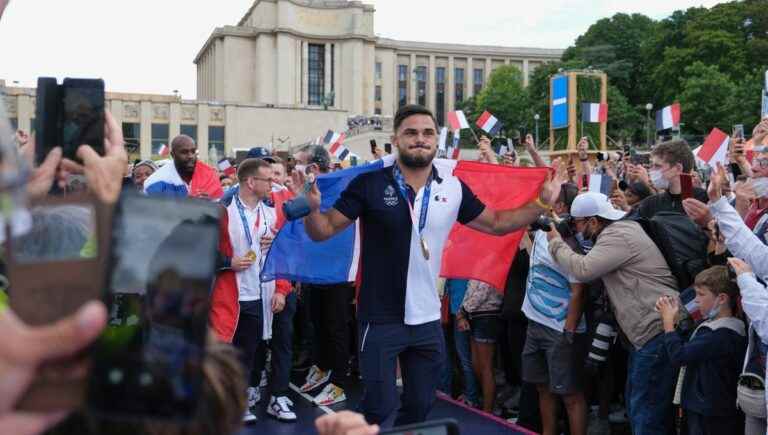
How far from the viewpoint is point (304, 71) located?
97.1 metres

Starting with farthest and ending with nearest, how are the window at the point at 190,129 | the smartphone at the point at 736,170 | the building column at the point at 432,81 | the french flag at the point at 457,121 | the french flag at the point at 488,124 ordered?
the building column at the point at 432,81 → the window at the point at 190,129 → the french flag at the point at 457,121 → the french flag at the point at 488,124 → the smartphone at the point at 736,170

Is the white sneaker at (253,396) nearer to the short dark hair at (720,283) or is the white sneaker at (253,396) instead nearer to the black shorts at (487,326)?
the black shorts at (487,326)

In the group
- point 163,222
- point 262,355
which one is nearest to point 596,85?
point 262,355

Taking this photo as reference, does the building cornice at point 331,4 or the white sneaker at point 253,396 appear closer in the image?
the white sneaker at point 253,396

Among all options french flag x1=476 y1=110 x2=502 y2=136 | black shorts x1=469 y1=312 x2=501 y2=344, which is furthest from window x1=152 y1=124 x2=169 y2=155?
black shorts x1=469 y1=312 x2=501 y2=344

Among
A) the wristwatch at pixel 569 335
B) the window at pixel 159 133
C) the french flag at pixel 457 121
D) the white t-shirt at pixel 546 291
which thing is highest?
the window at pixel 159 133

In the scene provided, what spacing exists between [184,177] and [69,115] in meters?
5.38

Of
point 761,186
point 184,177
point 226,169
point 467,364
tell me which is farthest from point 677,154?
point 226,169

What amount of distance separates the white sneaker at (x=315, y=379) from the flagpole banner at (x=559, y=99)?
1396cm

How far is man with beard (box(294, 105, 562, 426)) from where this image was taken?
448 cm

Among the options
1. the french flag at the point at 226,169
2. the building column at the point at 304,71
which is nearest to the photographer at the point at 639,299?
the french flag at the point at 226,169

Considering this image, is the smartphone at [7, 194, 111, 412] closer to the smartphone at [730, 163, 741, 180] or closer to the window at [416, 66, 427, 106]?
the smartphone at [730, 163, 741, 180]

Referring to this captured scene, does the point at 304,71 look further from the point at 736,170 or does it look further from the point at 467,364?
the point at 736,170

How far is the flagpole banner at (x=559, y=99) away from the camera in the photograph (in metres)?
21.0
